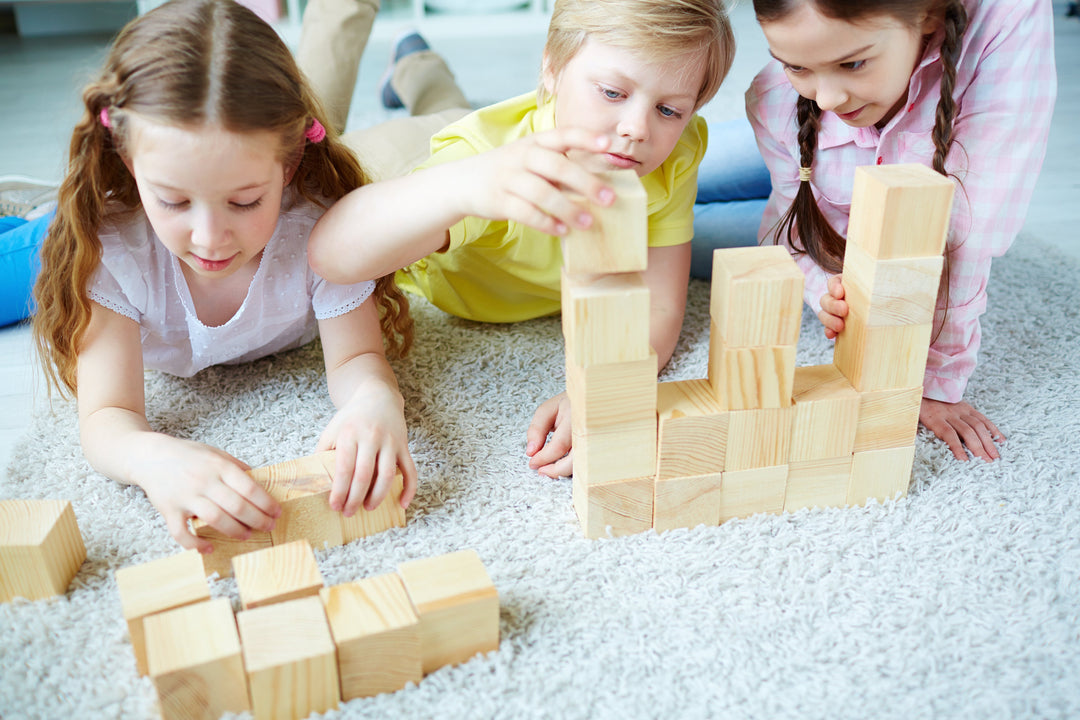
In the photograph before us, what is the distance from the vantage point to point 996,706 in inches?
25.8

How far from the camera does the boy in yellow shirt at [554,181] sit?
2.41 feet

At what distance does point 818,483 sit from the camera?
850 mm

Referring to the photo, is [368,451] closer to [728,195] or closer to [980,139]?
→ [980,139]

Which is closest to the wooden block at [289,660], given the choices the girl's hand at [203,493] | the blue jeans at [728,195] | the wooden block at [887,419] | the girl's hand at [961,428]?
the girl's hand at [203,493]

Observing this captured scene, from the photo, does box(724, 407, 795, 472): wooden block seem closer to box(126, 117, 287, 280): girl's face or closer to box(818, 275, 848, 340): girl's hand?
box(818, 275, 848, 340): girl's hand

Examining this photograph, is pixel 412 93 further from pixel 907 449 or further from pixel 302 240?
pixel 907 449

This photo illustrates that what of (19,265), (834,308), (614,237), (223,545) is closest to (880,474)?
(834,308)

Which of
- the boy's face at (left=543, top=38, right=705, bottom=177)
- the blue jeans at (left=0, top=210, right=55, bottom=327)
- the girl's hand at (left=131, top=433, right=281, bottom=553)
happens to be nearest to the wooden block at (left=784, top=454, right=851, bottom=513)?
the boy's face at (left=543, top=38, right=705, bottom=177)

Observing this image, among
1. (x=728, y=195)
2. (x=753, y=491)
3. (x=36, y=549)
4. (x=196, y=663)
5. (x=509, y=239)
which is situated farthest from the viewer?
(x=728, y=195)

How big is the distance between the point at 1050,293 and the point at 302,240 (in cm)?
107

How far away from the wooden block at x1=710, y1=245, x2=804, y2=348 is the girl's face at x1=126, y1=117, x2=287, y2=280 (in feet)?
1.46

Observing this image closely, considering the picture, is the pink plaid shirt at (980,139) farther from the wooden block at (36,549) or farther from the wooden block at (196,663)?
the wooden block at (36,549)

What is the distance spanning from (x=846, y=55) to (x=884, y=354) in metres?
0.32

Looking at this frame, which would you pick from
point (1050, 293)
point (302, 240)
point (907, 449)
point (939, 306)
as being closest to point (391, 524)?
point (302, 240)
